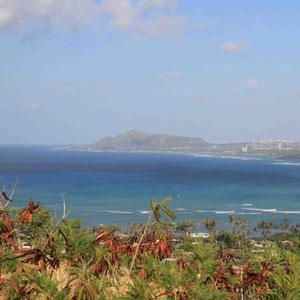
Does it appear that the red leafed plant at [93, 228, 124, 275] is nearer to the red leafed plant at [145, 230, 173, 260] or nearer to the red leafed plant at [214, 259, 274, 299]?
the red leafed plant at [145, 230, 173, 260]

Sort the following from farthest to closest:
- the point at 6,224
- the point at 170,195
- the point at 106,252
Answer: the point at 170,195 → the point at 106,252 → the point at 6,224

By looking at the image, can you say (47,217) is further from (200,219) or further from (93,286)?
(200,219)

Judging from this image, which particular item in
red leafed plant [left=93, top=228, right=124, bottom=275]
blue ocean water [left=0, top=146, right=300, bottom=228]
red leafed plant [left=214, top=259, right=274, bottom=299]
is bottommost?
blue ocean water [left=0, top=146, right=300, bottom=228]

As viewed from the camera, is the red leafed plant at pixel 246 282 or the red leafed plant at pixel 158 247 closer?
the red leafed plant at pixel 246 282

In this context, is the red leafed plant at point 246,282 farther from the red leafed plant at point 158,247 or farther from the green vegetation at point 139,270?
the red leafed plant at point 158,247

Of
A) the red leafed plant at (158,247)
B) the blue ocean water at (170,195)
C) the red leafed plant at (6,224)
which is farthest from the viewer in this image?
the blue ocean water at (170,195)

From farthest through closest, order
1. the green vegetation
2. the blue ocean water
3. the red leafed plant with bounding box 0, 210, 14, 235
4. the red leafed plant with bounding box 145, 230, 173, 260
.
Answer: the blue ocean water < the red leafed plant with bounding box 145, 230, 173, 260 < the red leafed plant with bounding box 0, 210, 14, 235 < the green vegetation

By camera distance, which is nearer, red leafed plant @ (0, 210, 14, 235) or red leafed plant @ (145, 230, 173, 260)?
red leafed plant @ (0, 210, 14, 235)

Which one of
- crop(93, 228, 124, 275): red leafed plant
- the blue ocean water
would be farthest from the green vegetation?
the blue ocean water

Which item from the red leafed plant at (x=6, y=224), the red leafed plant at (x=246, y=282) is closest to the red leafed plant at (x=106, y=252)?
the red leafed plant at (x=6, y=224)

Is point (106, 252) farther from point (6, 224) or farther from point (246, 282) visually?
point (246, 282)

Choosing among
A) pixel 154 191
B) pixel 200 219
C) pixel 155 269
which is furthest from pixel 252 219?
pixel 155 269

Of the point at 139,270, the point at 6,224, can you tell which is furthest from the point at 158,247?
the point at 6,224

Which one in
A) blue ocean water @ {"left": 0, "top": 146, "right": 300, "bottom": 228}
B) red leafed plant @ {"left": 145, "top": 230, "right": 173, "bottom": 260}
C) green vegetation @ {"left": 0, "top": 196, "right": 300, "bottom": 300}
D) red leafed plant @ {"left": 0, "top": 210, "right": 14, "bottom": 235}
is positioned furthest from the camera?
blue ocean water @ {"left": 0, "top": 146, "right": 300, "bottom": 228}
